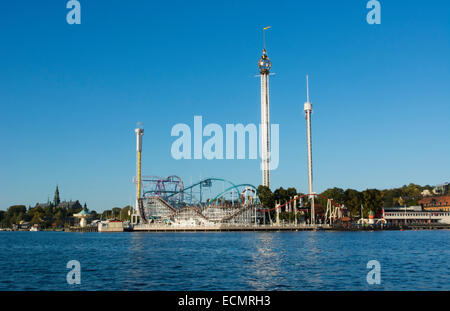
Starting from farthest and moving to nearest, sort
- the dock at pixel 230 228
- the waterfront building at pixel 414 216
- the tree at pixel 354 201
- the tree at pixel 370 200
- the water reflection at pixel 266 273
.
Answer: the waterfront building at pixel 414 216
the tree at pixel 354 201
the tree at pixel 370 200
the dock at pixel 230 228
the water reflection at pixel 266 273

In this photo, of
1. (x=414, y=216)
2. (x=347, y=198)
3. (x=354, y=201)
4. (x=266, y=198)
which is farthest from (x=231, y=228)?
(x=414, y=216)

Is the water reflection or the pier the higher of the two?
the water reflection

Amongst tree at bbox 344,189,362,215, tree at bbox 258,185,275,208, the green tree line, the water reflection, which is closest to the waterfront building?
the green tree line

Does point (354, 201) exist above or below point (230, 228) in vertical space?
above

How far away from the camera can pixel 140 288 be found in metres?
30.7

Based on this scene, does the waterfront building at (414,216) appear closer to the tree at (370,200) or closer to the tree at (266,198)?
the tree at (370,200)

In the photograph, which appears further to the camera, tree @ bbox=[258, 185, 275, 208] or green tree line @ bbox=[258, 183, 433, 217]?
tree @ bbox=[258, 185, 275, 208]

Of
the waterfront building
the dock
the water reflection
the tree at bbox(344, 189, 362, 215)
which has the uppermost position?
the tree at bbox(344, 189, 362, 215)

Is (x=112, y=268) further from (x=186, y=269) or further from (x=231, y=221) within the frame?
(x=231, y=221)

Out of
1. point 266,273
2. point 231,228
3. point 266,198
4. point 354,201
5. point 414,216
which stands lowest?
point 231,228

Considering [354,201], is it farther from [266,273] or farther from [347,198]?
[266,273]

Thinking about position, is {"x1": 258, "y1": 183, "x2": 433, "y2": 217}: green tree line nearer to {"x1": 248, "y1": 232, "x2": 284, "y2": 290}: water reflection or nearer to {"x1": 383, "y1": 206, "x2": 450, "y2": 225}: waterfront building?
{"x1": 383, "y1": 206, "x2": 450, "y2": 225}: waterfront building

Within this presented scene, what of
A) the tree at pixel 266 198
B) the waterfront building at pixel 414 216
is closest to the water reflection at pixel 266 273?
the tree at pixel 266 198
